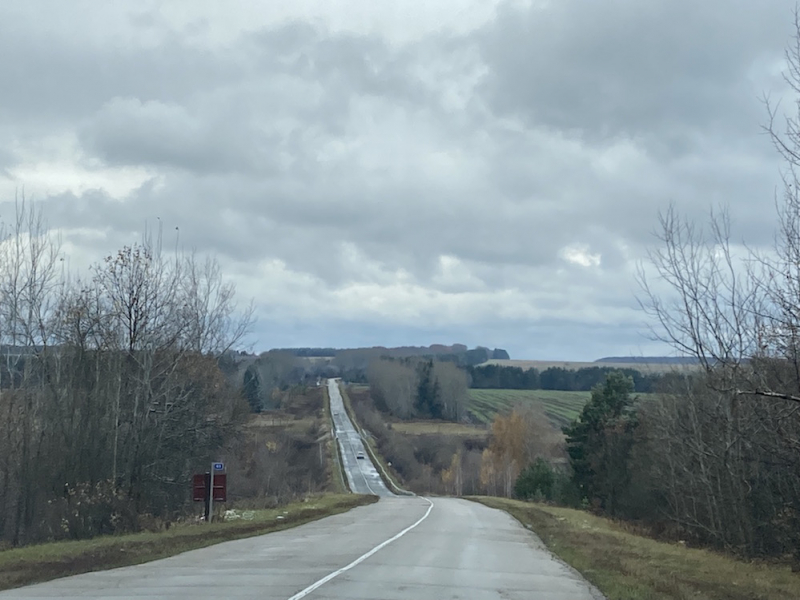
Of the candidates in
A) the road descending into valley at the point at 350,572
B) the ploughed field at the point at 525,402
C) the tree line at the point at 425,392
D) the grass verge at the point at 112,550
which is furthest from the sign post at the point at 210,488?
the tree line at the point at 425,392

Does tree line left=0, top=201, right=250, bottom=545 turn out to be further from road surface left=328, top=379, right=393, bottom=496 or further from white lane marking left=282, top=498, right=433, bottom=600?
road surface left=328, top=379, right=393, bottom=496

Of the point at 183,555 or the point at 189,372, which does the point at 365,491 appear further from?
the point at 183,555

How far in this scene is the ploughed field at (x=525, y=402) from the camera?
341 ft

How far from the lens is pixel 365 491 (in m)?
68.8

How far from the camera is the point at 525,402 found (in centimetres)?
10488

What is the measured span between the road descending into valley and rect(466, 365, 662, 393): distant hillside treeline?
104m

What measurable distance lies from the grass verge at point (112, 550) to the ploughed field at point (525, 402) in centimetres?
7486

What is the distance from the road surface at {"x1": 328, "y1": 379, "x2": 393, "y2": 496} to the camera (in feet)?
237

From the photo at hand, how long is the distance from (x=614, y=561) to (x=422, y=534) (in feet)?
25.0

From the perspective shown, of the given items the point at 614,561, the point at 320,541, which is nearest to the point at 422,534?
the point at 320,541

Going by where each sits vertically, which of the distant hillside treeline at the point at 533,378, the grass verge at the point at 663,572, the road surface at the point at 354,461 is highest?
the distant hillside treeline at the point at 533,378

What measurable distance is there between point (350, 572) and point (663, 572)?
20.5 ft

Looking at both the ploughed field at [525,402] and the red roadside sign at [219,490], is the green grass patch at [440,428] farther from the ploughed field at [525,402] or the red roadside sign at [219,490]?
the red roadside sign at [219,490]

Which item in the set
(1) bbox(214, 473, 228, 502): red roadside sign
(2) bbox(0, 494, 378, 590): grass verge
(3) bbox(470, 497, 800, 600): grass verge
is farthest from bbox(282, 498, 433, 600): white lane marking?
(1) bbox(214, 473, 228, 502): red roadside sign
